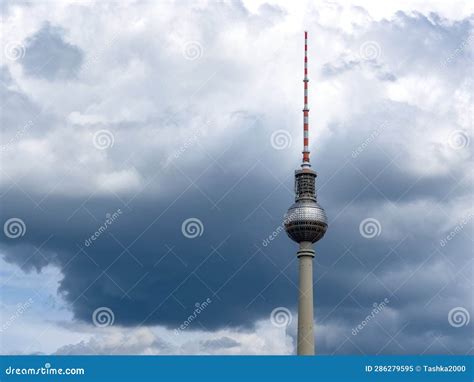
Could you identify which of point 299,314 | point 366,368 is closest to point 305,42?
point 299,314

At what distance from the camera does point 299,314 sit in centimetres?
19988

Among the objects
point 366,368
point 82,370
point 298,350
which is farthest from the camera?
point 298,350

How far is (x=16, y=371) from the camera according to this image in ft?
223

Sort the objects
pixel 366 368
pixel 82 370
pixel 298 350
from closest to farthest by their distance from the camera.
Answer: pixel 82 370 < pixel 366 368 < pixel 298 350

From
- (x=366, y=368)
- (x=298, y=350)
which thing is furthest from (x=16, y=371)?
(x=298, y=350)

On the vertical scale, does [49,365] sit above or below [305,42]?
below

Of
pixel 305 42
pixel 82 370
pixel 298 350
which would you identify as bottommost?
pixel 82 370

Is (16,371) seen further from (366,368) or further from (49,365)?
(366,368)

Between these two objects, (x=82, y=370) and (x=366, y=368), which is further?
(x=366, y=368)

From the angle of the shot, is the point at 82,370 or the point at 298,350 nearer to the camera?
the point at 82,370

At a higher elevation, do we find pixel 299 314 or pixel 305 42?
pixel 305 42

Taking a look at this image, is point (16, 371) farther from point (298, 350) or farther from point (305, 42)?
point (305, 42)

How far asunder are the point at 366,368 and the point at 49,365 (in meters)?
27.8

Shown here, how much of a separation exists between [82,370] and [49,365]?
123 inches
